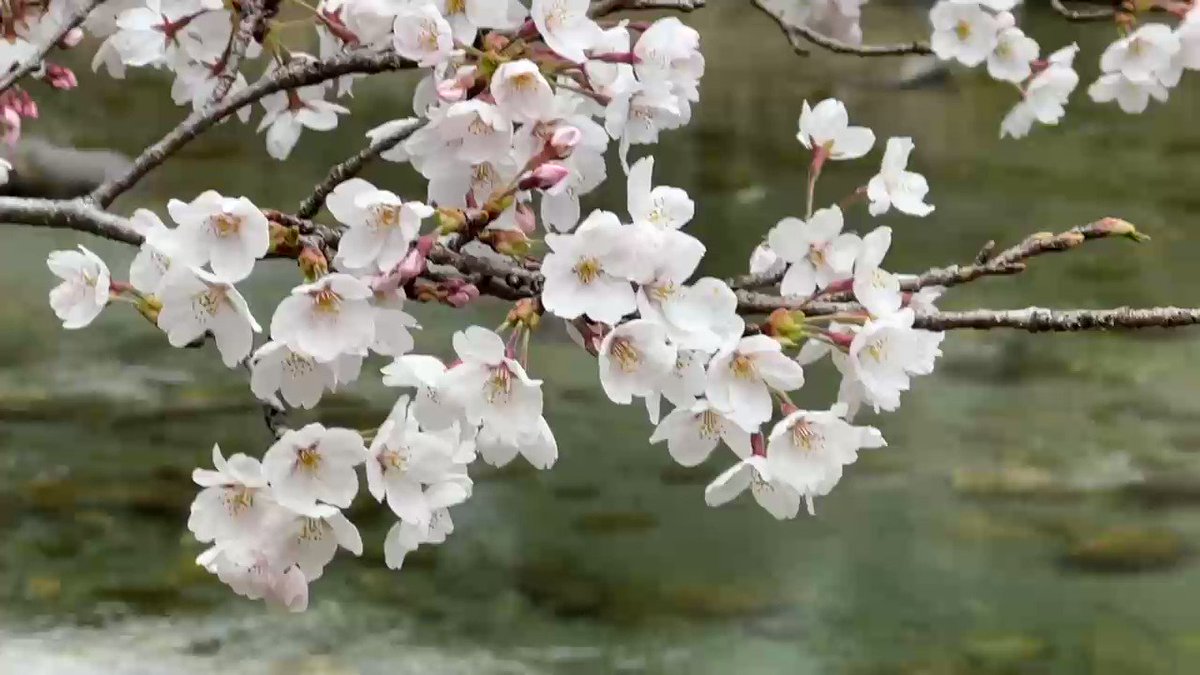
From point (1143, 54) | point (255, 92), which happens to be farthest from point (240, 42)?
point (1143, 54)

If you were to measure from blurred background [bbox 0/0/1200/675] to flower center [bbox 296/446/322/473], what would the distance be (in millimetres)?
410

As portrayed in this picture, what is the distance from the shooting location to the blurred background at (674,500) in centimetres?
103

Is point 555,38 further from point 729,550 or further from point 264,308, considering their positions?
point 729,550

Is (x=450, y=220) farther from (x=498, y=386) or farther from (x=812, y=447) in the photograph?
(x=812, y=447)

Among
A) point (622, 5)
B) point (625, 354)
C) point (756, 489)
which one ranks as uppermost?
point (622, 5)

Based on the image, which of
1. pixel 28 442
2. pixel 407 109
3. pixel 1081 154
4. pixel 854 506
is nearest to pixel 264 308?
pixel 407 109

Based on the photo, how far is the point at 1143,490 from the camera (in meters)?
1.17

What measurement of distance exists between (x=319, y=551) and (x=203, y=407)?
0.81m

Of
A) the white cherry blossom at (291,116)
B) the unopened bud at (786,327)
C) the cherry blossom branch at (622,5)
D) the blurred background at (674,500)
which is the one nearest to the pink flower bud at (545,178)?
the unopened bud at (786,327)

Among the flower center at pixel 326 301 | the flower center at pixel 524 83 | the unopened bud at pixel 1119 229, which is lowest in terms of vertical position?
the flower center at pixel 326 301

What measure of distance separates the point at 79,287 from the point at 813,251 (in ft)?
1.15

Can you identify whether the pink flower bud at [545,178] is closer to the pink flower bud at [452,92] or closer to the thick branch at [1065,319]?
the pink flower bud at [452,92]

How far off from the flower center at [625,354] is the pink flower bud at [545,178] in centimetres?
7

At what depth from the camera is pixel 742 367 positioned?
443 millimetres
